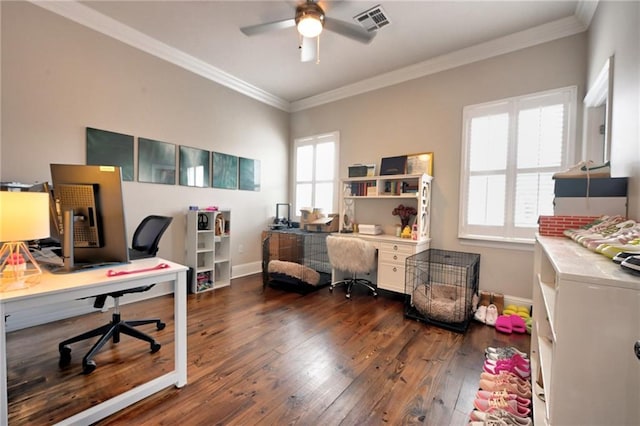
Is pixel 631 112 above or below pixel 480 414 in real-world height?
above

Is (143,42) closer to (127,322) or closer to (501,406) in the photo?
(127,322)

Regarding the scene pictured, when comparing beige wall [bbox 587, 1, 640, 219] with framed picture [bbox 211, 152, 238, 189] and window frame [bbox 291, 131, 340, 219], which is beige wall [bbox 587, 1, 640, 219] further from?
framed picture [bbox 211, 152, 238, 189]

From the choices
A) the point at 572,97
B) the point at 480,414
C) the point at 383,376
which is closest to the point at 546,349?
the point at 480,414

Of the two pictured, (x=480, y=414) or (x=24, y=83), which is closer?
(x=480, y=414)

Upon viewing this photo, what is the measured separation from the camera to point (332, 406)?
1567 mm

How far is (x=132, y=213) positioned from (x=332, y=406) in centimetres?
298

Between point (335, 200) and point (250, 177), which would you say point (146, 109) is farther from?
point (335, 200)

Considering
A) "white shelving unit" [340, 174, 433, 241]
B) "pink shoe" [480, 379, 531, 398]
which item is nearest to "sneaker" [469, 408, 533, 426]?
"pink shoe" [480, 379, 531, 398]

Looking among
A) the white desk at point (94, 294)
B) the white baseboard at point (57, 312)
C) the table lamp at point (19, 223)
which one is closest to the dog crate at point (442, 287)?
the white desk at point (94, 294)

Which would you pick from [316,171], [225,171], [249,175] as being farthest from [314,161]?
[225,171]

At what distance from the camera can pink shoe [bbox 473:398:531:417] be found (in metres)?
1.45

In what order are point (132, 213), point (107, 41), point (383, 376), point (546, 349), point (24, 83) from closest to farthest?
point (546, 349)
point (383, 376)
point (24, 83)
point (107, 41)
point (132, 213)

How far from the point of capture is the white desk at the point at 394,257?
3197 millimetres

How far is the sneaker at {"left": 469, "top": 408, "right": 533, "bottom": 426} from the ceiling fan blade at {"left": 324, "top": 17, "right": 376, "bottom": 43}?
2.96 metres
